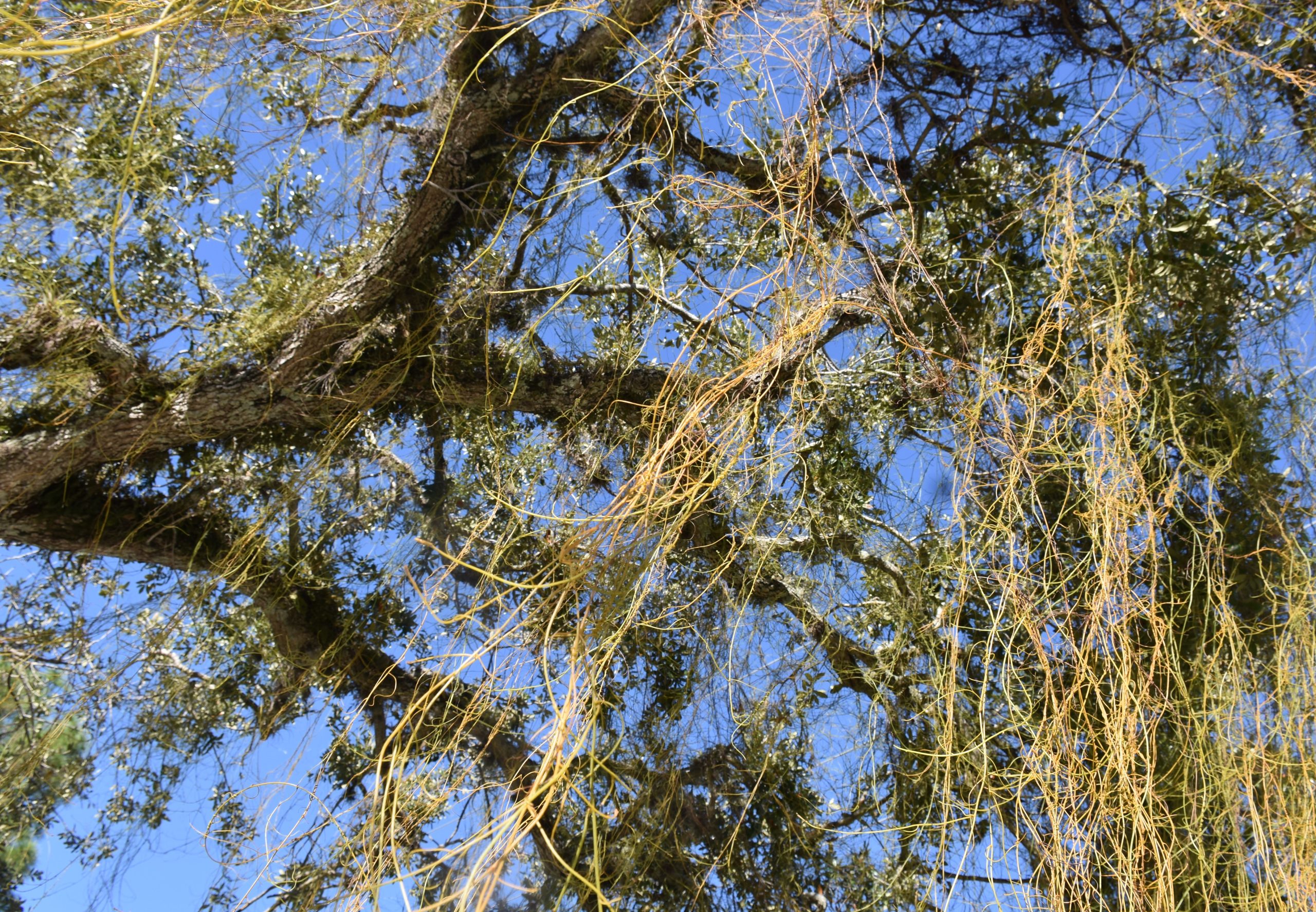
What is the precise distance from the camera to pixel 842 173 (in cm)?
257

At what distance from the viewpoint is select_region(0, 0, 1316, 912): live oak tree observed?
7.23 ft

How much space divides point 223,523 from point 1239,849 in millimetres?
3016

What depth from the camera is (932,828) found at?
228 centimetres

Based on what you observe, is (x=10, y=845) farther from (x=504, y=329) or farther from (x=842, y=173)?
(x=842, y=173)

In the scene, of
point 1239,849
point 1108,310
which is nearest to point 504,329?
point 1108,310

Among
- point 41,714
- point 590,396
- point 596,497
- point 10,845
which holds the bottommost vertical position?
point 10,845

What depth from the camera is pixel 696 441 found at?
219 centimetres

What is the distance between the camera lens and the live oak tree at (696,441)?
221 cm

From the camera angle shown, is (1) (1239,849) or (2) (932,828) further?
(2) (932,828)

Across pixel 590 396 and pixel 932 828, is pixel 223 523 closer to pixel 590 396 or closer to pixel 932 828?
pixel 590 396

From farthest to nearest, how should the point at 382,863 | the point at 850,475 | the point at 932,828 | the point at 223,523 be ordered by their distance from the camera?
the point at 223,523 < the point at 850,475 < the point at 932,828 < the point at 382,863

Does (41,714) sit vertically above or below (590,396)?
below

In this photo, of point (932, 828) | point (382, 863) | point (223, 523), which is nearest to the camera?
point (382, 863)

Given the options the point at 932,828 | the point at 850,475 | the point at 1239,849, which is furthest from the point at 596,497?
the point at 1239,849
